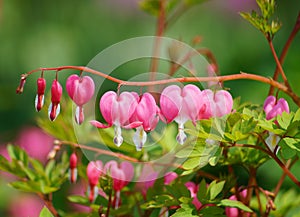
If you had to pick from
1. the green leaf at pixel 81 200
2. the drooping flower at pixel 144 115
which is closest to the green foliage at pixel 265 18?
the drooping flower at pixel 144 115

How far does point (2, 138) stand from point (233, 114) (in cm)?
238

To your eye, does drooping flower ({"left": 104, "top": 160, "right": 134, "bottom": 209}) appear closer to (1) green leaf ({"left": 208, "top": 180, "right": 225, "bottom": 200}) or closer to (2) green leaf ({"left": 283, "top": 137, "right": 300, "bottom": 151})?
(1) green leaf ({"left": 208, "top": 180, "right": 225, "bottom": 200})

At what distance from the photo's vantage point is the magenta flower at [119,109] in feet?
3.64

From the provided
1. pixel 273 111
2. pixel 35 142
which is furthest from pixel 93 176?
pixel 35 142

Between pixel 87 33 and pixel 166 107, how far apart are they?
284 centimetres

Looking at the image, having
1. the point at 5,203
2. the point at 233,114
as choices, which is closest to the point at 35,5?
the point at 5,203

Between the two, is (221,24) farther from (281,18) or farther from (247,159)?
(247,159)

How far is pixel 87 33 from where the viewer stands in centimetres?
391

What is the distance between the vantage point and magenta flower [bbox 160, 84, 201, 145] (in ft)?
3.68

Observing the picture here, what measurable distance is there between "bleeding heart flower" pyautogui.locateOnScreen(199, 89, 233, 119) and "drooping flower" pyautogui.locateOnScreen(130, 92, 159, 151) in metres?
0.09

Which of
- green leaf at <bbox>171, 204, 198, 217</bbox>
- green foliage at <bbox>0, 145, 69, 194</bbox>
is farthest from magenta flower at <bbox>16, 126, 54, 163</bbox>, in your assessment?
green leaf at <bbox>171, 204, 198, 217</bbox>

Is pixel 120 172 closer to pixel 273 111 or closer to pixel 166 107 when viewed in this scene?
pixel 166 107

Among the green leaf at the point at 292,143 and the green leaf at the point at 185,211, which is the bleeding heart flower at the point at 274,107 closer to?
the green leaf at the point at 292,143

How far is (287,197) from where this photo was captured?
4.63ft
